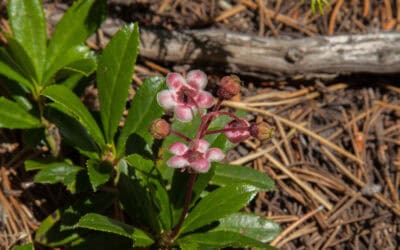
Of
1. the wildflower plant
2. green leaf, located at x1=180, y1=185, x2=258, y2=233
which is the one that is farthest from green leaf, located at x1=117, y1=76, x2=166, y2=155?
green leaf, located at x1=180, y1=185, x2=258, y2=233

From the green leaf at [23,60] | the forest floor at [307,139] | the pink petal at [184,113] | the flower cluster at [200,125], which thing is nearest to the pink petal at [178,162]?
the flower cluster at [200,125]

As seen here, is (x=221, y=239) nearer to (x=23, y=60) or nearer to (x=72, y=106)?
(x=72, y=106)

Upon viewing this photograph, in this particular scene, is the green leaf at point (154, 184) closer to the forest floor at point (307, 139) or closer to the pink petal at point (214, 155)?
the pink petal at point (214, 155)

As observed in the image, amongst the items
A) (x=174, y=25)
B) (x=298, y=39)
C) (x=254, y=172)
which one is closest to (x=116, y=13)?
(x=174, y=25)

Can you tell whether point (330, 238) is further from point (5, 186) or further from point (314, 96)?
point (5, 186)

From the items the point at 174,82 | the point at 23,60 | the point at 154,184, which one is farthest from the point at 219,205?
the point at 23,60

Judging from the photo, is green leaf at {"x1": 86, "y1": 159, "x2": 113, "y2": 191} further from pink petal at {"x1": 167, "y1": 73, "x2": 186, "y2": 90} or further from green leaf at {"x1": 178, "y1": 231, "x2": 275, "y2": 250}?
pink petal at {"x1": 167, "y1": 73, "x2": 186, "y2": 90}
